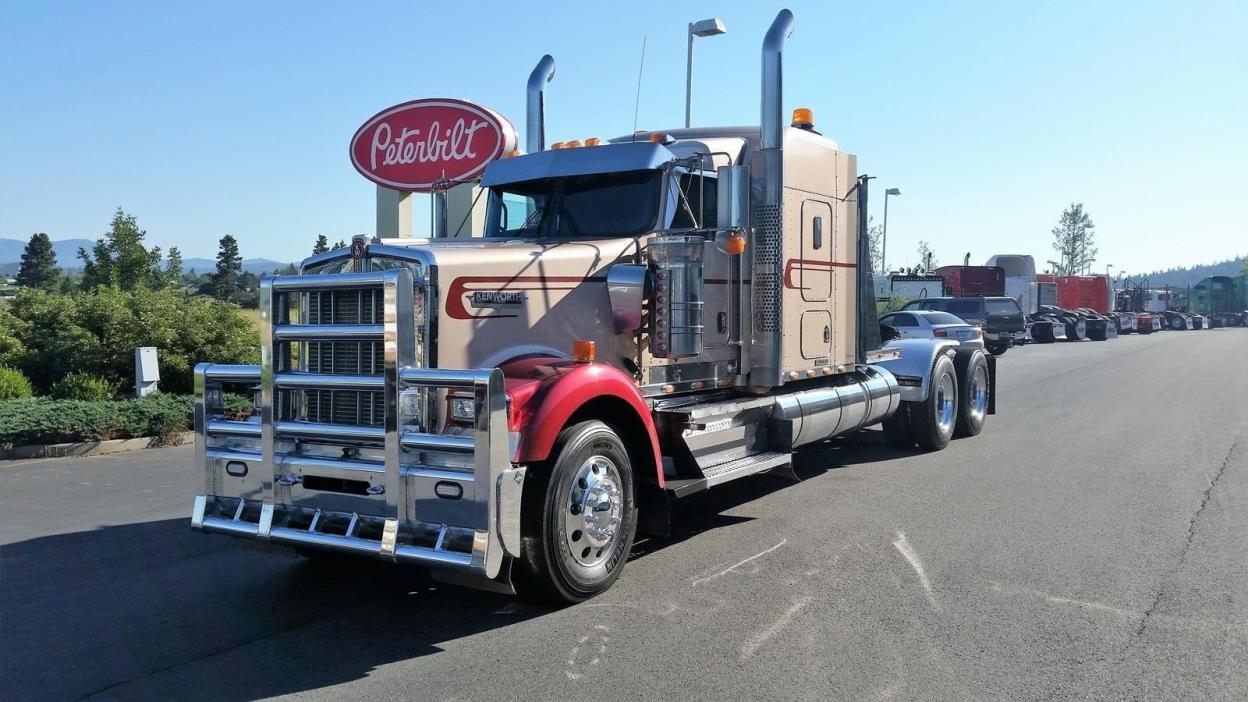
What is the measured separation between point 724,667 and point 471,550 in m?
1.29

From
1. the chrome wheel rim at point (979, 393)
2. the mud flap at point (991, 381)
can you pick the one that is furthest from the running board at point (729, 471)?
the mud flap at point (991, 381)

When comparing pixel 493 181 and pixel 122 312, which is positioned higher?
pixel 493 181

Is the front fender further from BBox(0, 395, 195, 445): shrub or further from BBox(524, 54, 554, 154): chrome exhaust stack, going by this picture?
BBox(0, 395, 195, 445): shrub

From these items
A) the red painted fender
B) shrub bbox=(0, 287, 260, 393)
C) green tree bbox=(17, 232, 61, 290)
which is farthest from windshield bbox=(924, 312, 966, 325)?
green tree bbox=(17, 232, 61, 290)

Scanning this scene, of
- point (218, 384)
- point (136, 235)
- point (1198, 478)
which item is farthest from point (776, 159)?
point (136, 235)

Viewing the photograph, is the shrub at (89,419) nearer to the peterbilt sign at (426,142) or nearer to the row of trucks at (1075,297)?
the peterbilt sign at (426,142)

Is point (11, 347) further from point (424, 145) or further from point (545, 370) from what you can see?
point (545, 370)

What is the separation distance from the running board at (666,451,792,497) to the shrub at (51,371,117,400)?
9249 millimetres

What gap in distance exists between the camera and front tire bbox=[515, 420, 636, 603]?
517 cm

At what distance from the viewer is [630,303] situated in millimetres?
6289

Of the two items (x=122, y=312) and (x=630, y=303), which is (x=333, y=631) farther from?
(x=122, y=312)

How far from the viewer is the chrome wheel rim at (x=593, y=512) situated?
5391mm

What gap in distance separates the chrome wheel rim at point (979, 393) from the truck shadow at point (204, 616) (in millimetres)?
6227

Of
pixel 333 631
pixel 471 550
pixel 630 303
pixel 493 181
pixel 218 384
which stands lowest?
pixel 333 631
